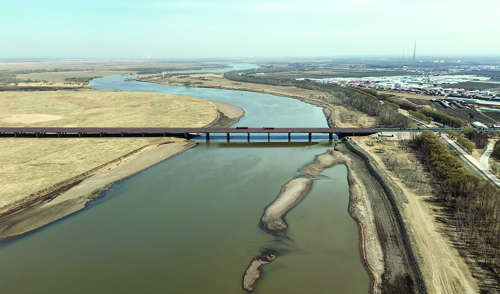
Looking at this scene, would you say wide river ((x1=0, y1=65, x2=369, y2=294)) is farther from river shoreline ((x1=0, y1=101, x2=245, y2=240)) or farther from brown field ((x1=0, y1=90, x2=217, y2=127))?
brown field ((x1=0, y1=90, x2=217, y2=127))

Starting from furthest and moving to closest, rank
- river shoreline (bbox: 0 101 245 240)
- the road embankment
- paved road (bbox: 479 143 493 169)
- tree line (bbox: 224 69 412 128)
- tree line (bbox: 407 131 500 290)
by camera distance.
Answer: tree line (bbox: 224 69 412 128)
paved road (bbox: 479 143 493 169)
river shoreline (bbox: 0 101 245 240)
tree line (bbox: 407 131 500 290)
the road embankment

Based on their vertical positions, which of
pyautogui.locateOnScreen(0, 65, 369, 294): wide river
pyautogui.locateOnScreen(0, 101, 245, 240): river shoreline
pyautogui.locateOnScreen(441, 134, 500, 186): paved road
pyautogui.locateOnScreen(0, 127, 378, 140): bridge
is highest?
pyautogui.locateOnScreen(0, 127, 378, 140): bridge

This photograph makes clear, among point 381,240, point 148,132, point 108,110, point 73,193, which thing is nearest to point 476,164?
point 381,240

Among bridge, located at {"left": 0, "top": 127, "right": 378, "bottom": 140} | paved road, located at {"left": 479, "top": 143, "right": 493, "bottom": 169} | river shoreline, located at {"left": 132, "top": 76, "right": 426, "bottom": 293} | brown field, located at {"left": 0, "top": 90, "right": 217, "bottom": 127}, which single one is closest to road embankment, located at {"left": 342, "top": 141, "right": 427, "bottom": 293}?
river shoreline, located at {"left": 132, "top": 76, "right": 426, "bottom": 293}

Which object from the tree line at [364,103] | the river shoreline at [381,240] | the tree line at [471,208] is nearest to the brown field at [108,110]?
the river shoreline at [381,240]

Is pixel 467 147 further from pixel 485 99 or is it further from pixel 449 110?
pixel 485 99

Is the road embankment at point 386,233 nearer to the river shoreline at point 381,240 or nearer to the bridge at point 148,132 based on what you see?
the river shoreline at point 381,240
